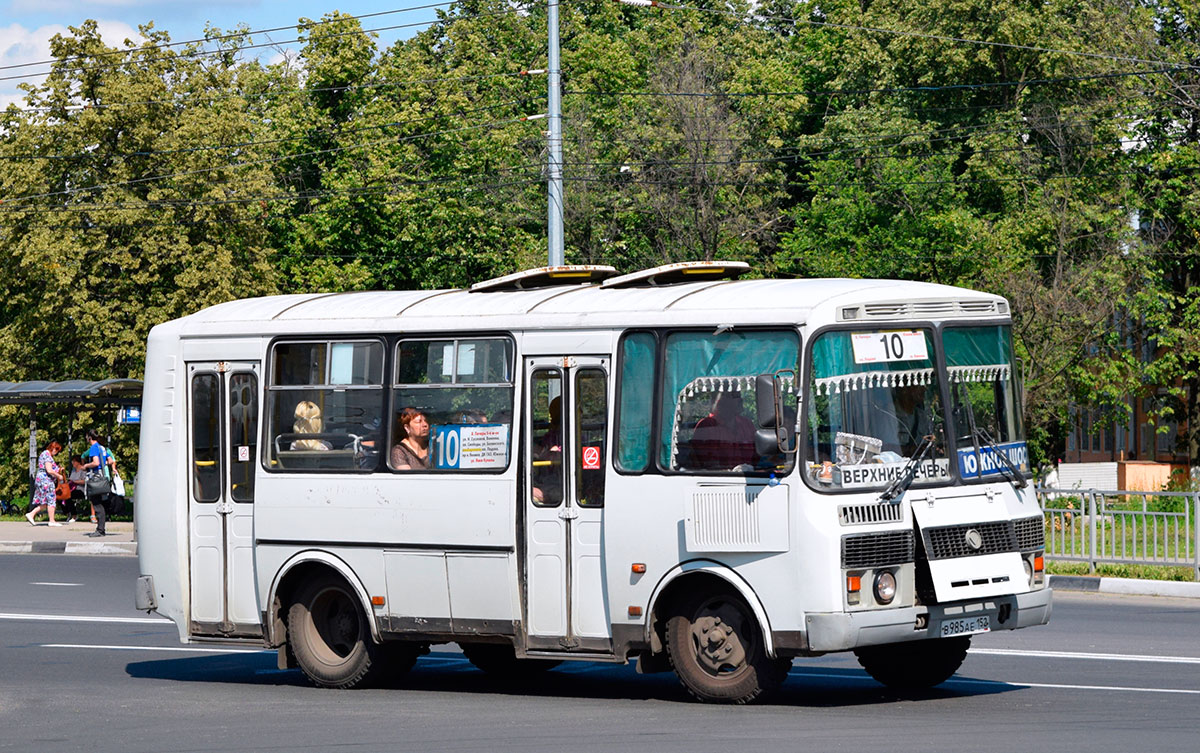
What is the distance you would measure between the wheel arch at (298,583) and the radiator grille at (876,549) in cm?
357

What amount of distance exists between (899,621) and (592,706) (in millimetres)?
2112

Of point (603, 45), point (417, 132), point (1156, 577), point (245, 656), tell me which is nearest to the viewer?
point (245, 656)

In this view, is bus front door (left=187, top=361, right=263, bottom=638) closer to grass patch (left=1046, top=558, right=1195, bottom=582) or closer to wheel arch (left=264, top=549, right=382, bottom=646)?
wheel arch (left=264, top=549, right=382, bottom=646)

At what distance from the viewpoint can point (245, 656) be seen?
48.9 feet

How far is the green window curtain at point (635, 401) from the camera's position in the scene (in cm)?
1105

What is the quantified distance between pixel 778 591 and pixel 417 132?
44.2 metres

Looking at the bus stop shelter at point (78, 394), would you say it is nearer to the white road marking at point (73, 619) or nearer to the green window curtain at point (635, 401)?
the white road marking at point (73, 619)

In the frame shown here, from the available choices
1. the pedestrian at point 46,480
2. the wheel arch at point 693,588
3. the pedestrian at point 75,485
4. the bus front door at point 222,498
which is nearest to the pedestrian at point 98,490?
the pedestrian at point 75,485

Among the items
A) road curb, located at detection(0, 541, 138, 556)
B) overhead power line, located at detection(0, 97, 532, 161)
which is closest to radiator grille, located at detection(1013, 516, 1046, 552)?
road curb, located at detection(0, 541, 138, 556)

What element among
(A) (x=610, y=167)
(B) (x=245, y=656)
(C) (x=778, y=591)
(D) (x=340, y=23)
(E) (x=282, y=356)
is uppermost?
(D) (x=340, y=23)

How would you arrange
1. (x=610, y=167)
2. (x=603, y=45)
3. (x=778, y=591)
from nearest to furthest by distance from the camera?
(x=778, y=591) → (x=610, y=167) → (x=603, y=45)

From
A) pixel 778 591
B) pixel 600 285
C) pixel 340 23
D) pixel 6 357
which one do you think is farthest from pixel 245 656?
pixel 340 23

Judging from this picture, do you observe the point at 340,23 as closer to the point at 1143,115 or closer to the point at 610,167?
the point at 610,167

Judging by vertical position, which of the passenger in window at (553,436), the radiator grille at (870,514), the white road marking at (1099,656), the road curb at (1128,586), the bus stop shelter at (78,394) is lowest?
the road curb at (1128,586)
